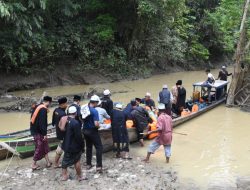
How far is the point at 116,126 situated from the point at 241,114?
7790mm

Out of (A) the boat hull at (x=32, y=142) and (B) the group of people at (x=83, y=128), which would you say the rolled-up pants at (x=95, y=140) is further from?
(A) the boat hull at (x=32, y=142)

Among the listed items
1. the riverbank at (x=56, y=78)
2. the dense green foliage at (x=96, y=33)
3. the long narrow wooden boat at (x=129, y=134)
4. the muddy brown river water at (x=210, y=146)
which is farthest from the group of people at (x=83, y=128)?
the riverbank at (x=56, y=78)

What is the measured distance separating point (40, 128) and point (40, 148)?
0.53 metres

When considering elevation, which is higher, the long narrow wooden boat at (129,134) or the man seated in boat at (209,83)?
the man seated in boat at (209,83)

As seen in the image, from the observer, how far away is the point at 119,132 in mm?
9977

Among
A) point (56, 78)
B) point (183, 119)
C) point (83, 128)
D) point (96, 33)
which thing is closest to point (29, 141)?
point (83, 128)

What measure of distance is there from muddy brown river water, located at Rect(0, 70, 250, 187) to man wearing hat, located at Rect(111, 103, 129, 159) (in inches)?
28.8

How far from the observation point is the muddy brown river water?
954 cm

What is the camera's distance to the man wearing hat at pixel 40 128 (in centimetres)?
889

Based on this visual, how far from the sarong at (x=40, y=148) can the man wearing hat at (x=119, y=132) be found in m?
1.86

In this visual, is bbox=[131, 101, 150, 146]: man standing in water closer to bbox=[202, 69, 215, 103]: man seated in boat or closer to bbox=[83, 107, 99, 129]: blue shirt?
bbox=[83, 107, 99, 129]: blue shirt

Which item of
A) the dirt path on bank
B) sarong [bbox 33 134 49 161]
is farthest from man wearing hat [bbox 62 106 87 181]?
sarong [bbox 33 134 49 161]

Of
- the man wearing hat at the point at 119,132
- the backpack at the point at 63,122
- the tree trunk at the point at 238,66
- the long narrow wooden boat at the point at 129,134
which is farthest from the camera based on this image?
the tree trunk at the point at 238,66

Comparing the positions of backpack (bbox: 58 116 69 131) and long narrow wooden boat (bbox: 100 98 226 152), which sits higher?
backpack (bbox: 58 116 69 131)
